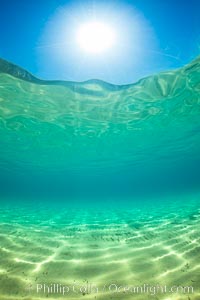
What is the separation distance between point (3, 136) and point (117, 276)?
29.3 meters

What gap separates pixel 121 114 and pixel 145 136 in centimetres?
1078

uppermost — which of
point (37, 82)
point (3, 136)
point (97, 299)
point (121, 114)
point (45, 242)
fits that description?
point (3, 136)

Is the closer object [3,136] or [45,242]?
[45,242]

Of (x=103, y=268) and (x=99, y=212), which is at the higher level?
(x=99, y=212)

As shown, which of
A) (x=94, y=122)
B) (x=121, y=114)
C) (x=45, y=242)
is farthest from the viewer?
(x=94, y=122)

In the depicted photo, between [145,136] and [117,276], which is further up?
[145,136]

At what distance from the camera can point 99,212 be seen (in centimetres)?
Answer: 1775

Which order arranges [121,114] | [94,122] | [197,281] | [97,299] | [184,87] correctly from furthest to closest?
[94,122] → [121,114] → [184,87] → [197,281] → [97,299]

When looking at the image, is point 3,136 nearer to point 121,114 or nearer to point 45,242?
point 121,114

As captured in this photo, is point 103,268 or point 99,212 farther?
point 99,212

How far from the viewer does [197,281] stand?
362cm

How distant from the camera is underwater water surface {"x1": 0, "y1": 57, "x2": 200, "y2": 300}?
396cm

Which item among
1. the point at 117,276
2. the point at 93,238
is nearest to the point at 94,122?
the point at 93,238

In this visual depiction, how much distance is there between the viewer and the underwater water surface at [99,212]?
396cm
